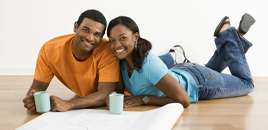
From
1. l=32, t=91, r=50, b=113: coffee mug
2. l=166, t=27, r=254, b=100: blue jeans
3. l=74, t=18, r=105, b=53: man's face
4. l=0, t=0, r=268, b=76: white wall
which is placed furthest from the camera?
l=0, t=0, r=268, b=76: white wall

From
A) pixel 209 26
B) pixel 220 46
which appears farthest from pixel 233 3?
pixel 220 46

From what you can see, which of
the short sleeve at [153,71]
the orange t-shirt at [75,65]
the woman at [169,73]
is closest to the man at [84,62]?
the orange t-shirt at [75,65]

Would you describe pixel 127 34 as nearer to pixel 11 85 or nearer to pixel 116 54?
pixel 116 54

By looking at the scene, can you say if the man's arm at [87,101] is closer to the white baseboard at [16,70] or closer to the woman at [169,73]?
the woman at [169,73]

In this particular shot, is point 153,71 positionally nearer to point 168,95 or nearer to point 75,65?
point 168,95

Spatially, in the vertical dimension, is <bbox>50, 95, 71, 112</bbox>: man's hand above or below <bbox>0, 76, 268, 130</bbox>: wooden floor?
above

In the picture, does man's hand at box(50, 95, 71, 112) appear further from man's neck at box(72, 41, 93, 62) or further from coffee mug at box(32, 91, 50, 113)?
man's neck at box(72, 41, 93, 62)

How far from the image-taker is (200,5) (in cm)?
424

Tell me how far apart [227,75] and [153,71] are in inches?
37.2

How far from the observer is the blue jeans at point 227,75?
2303 mm

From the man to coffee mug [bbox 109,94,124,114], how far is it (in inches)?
7.7

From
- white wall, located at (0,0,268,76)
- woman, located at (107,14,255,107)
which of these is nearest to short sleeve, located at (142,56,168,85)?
woman, located at (107,14,255,107)

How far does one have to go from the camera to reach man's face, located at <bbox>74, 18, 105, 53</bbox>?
73.6 inches

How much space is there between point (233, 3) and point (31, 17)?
307 cm
